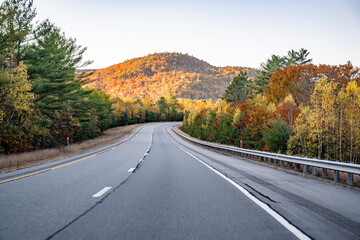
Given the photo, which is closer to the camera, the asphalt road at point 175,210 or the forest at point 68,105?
the asphalt road at point 175,210

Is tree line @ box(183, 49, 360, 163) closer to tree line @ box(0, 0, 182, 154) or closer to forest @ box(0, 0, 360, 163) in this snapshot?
forest @ box(0, 0, 360, 163)

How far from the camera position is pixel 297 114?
40594mm

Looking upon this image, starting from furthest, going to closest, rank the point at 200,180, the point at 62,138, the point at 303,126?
the point at 62,138
the point at 303,126
the point at 200,180

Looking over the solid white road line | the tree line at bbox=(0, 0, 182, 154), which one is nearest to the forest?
the tree line at bbox=(0, 0, 182, 154)

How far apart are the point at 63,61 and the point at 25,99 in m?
12.9

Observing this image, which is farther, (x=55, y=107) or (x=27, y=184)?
(x=55, y=107)

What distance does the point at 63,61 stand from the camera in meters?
33.6

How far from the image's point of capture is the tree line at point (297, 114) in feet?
81.9

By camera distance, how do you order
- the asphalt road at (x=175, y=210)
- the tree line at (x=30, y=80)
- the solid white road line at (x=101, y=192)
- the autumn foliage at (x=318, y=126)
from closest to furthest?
the asphalt road at (x=175, y=210) < the solid white road line at (x=101, y=192) < the tree line at (x=30, y=80) < the autumn foliage at (x=318, y=126)

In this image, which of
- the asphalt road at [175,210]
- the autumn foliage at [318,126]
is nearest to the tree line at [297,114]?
the autumn foliage at [318,126]

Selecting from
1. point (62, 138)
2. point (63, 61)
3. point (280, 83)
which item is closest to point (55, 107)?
point (63, 61)

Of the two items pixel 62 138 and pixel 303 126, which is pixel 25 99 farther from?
pixel 303 126

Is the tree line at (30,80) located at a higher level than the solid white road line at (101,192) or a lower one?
higher

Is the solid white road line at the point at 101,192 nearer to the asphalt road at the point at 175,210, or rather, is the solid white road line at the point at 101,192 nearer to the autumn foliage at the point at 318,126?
the asphalt road at the point at 175,210
